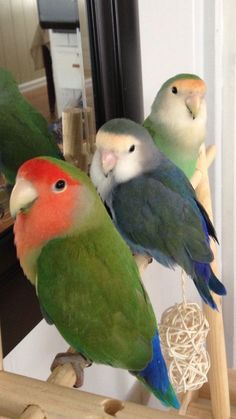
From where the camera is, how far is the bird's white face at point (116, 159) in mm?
538

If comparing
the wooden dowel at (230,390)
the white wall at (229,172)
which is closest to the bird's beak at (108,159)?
the white wall at (229,172)

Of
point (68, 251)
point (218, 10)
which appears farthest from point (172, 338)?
point (218, 10)

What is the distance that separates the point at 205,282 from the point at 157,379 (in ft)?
0.48

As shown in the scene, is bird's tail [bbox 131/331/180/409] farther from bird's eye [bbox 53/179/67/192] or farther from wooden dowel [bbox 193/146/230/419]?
wooden dowel [bbox 193/146/230/419]

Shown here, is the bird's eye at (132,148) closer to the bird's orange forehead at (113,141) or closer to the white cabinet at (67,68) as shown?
the bird's orange forehead at (113,141)

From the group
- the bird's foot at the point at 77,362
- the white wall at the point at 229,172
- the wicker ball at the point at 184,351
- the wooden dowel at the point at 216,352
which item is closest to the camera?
the bird's foot at the point at 77,362

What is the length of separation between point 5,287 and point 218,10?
0.69m

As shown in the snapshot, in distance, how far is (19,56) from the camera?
0.60 m

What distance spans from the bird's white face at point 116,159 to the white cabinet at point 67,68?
0.44 feet

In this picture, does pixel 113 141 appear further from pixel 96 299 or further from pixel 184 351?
pixel 184 351

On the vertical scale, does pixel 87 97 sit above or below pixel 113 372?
above

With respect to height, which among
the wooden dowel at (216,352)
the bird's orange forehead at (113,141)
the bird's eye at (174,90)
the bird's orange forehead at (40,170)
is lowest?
the wooden dowel at (216,352)

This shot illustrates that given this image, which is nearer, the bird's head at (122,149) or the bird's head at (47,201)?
the bird's head at (47,201)

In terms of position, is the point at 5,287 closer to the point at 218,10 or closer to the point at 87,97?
the point at 87,97
